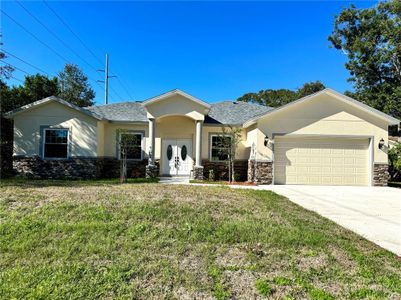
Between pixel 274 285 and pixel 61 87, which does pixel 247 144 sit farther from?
pixel 61 87

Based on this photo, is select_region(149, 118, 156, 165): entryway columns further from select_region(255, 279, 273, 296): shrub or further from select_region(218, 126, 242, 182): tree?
select_region(255, 279, 273, 296): shrub

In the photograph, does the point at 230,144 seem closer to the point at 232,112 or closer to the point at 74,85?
the point at 232,112

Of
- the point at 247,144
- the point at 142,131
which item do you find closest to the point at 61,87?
the point at 142,131

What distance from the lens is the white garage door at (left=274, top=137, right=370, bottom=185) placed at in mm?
A: 12656

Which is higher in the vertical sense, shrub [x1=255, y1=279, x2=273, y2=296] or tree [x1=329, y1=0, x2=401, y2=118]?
tree [x1=329, y1=0, x2=401, y2=118]

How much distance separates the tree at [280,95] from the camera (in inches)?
1455

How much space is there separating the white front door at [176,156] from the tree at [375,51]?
17896 millimetres

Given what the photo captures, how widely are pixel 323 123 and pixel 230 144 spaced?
4937 mm

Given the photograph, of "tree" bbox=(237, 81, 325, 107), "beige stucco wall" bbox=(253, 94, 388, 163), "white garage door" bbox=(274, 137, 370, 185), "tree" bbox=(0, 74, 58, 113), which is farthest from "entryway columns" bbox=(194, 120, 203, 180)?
"tree" bbox=(237, 81, 325, 107)

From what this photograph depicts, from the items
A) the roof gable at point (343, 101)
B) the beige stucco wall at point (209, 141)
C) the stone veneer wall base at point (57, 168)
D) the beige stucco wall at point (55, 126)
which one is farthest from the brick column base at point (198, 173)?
the beige stucco wall at point (55, 126)

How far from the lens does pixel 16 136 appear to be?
1317 centimetres

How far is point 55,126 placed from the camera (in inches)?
524

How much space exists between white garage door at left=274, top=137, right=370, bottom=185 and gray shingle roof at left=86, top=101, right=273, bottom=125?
2.99m

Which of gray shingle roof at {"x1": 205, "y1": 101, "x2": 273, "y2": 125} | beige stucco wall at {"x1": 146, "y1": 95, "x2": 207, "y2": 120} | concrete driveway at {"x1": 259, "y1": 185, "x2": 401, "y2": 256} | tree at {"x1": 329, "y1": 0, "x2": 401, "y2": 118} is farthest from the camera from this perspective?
tree at {"x1": 329, "y1": 0, "x2": 401, "y2": 118}
